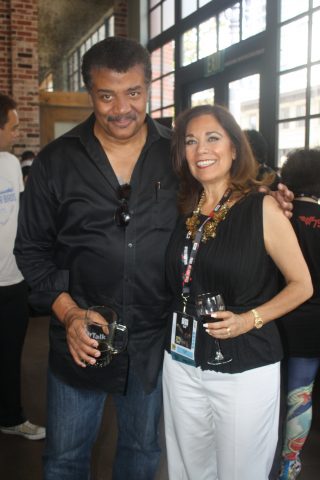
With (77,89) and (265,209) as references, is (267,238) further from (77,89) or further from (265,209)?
(77,89)

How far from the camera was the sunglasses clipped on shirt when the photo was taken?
151cm

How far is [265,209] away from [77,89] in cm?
826

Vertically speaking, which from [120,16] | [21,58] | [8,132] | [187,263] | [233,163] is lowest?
[187,263]

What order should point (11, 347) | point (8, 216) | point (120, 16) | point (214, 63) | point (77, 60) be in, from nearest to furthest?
point (8, 216) → point (11, 347) → point (214, 63) → point (120, 16) → point (77, 60)

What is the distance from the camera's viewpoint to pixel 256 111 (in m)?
4.76

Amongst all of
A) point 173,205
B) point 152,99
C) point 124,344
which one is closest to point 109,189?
point 173,205

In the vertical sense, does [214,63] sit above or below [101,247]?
above

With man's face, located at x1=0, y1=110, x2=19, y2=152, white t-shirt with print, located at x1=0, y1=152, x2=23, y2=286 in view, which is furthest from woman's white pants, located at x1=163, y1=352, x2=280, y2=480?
man's face, located at x1=0, y1=110, x2=19, y2=152

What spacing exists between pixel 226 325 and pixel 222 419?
0.33 metres

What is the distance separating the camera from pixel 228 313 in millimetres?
1369

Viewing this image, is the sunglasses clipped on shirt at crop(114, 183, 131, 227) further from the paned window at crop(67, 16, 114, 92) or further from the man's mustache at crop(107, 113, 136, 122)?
the paned window at crop(67, 16, 114, 92)

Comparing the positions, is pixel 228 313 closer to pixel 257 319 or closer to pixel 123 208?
pixel 257 319

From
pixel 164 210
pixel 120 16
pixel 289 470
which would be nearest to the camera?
pixel 164 210

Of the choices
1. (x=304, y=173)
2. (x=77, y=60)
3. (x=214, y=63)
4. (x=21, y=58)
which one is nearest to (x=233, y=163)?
(x=304, y=173)
